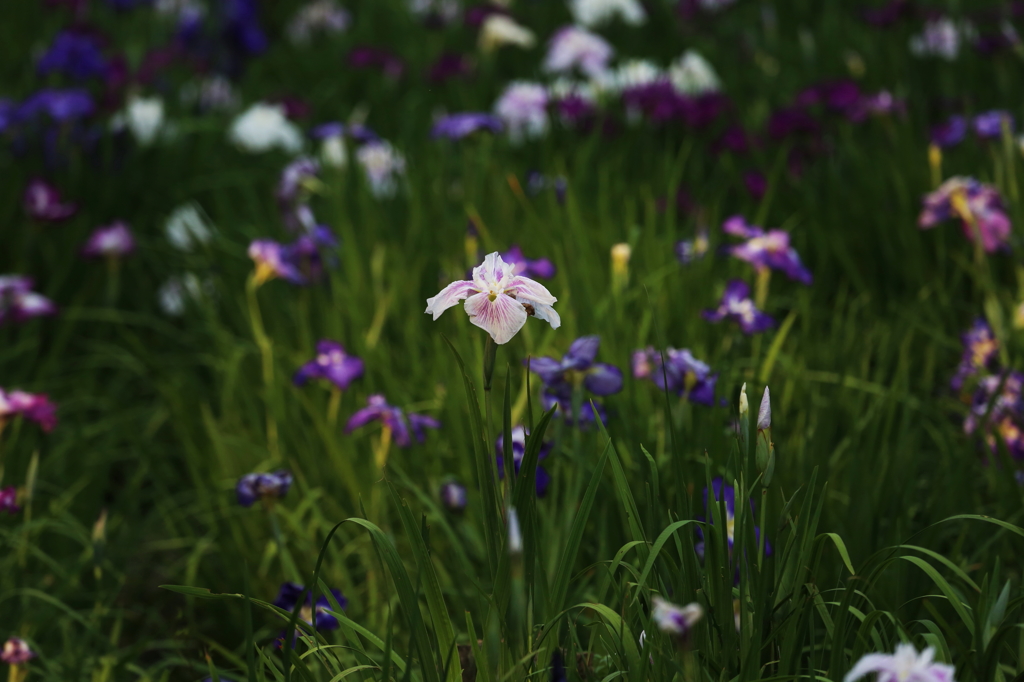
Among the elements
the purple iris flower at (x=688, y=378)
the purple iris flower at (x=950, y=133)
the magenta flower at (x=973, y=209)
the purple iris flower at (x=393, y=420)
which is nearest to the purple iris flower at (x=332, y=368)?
the purple iris flower at (x=393, y=420)

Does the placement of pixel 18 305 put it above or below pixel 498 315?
above

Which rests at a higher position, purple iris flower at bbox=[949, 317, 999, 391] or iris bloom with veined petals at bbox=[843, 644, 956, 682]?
purple iris flower at bbox=[949, 317, 999, 391]

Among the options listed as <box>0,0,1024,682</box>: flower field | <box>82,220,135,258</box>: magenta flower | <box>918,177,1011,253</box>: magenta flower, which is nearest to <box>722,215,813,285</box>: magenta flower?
<box>0,0,1024,682</box>: flower field

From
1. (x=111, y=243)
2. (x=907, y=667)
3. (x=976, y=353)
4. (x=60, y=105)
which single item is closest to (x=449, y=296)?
(x=907, y=667)

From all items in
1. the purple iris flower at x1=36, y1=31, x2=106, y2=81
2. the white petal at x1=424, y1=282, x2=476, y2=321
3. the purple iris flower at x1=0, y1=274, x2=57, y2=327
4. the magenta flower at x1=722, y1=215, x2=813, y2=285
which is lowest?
the white petal at x1=424, y1=282, x2=476, y2=321

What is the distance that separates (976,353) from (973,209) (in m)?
0.43

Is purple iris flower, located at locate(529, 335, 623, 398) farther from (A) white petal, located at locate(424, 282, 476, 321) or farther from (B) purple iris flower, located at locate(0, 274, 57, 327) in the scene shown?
(B) purple iris flower, located at locate(0, 274, 57, 327)

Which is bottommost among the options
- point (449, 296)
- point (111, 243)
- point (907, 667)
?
point (907, 667)

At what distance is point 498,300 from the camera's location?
1.04 meters

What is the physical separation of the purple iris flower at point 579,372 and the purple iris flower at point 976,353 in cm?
89

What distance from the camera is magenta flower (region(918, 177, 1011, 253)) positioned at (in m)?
2.20

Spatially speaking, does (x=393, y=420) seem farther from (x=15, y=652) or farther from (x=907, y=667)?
(x=907, y=667)

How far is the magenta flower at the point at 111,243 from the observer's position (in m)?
2.78

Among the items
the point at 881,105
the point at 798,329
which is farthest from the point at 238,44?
the point at 798,329
